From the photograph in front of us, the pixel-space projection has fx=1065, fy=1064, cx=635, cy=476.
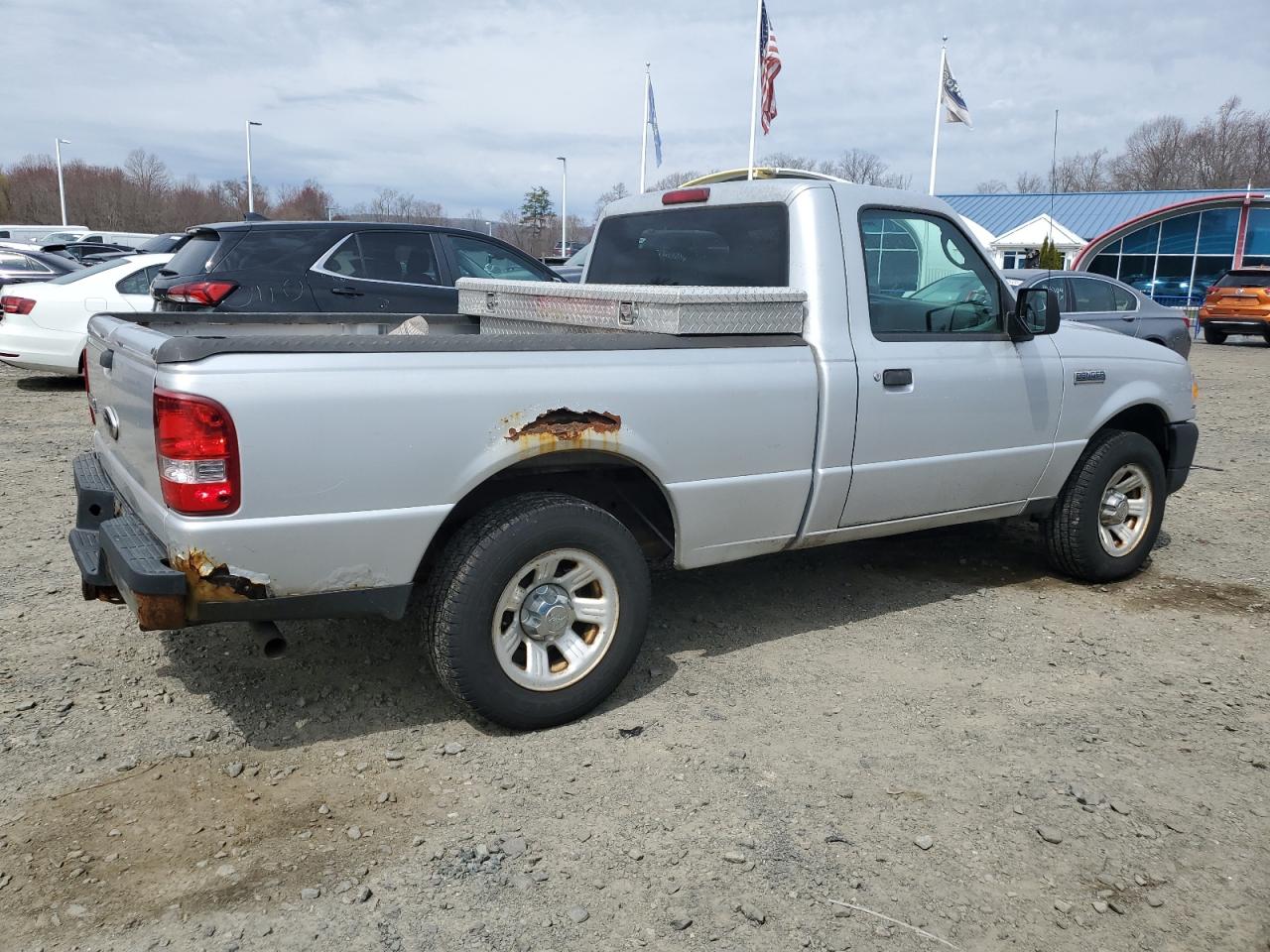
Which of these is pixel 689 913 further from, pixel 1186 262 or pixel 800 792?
pixel 1186 262

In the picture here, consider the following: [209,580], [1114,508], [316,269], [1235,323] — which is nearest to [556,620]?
[209,580]

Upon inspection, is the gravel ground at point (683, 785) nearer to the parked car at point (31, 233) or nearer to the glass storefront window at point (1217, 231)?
the glass storefront window at point (1217, 231)

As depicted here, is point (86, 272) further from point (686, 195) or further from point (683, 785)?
point (683, 785)

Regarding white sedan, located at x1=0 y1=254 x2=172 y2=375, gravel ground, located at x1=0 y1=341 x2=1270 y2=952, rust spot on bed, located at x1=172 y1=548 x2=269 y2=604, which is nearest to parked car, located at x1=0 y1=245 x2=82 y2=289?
white sedan, located at x1=0 y1=254 x2=172 y2=375

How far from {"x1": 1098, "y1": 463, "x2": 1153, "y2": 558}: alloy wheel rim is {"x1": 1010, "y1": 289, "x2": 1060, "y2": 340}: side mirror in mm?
1087

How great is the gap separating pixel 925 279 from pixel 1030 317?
593mm

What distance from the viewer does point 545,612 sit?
12.1 ft

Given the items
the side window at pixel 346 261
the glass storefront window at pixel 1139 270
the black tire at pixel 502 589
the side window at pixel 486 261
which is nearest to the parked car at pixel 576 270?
the side window at pixel 486 261

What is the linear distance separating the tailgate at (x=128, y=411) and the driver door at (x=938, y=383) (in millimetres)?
2619

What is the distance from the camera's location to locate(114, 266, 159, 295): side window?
11.2 meters

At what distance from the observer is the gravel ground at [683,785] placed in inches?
109

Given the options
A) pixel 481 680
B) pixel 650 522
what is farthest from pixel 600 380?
pixel 481 680

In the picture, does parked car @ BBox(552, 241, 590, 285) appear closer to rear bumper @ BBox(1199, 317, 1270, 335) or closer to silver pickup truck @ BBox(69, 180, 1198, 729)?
silver pickup truck @ BBox(69, 180, 1198, 729)

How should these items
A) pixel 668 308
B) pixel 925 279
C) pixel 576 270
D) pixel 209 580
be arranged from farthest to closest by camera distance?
pixel 576 270, pixel 925 279, pixel 668 308, pixel 209 580
